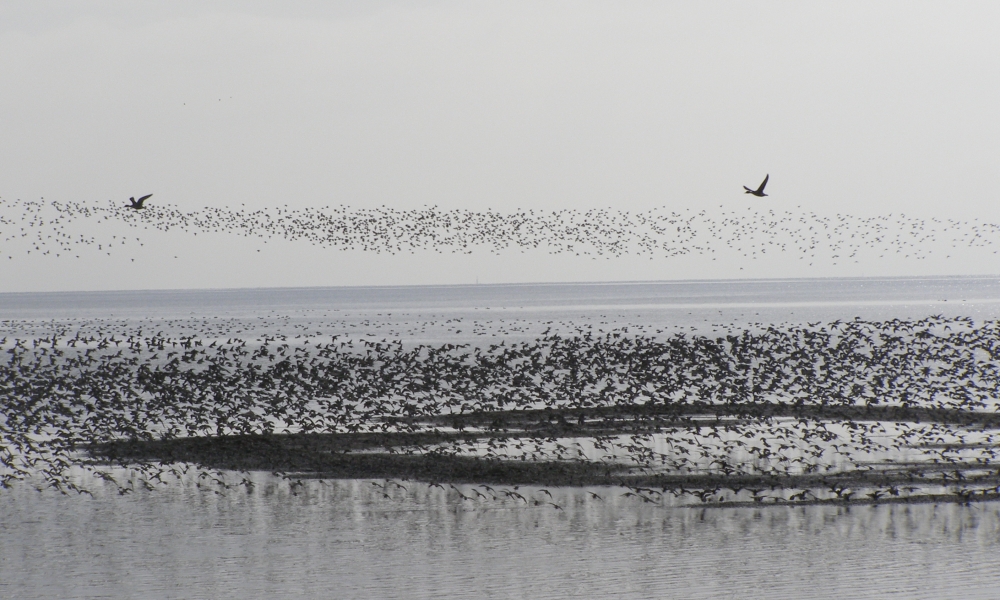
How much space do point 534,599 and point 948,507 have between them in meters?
7.55

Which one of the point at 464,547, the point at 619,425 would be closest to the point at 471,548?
the point at 464,547

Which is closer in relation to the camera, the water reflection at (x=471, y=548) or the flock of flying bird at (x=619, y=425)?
the water reflection at (x=471, y=548)

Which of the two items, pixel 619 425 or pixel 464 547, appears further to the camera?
pixel 619 425

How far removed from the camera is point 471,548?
15.3m

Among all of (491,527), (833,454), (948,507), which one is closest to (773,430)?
(833,454)

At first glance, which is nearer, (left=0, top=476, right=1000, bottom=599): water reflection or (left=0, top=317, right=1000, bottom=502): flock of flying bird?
(left=0, top=476, right=1000, bottom=599): water reflection

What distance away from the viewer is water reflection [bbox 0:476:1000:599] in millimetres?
13531

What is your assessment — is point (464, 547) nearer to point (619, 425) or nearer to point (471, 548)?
point (471, 548)

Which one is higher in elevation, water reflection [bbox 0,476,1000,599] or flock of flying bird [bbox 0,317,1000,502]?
flock of flying bird [bbox 0,317,1000,502]

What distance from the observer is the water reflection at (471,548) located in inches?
533

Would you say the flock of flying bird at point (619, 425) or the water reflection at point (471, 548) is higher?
the flock of flying bird at point (619, 425)

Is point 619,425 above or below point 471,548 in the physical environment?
above

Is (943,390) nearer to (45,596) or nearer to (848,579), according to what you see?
(848,579)

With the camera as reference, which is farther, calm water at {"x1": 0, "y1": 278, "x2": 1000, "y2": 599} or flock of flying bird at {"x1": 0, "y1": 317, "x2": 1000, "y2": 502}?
flock of flying bird at {"x1": 0, "y1": 317, "x2": 1000, "y2": 502}
